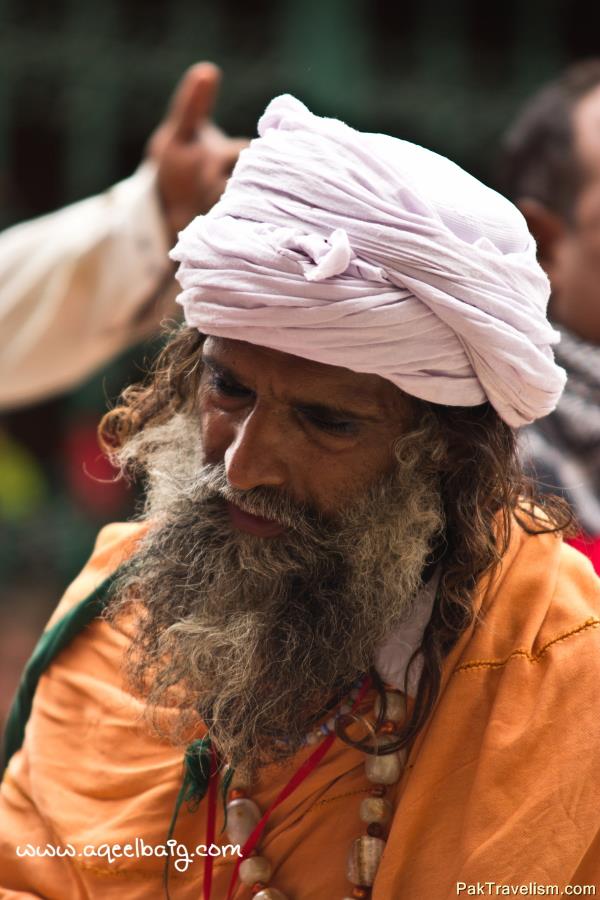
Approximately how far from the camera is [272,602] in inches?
102

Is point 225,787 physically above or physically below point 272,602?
below

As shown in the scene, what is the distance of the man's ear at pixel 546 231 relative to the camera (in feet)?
13.4

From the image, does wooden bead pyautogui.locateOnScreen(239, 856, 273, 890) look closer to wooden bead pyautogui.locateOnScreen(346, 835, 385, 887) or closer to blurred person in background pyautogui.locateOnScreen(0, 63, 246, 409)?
wooden bead pyautogui.locateOnScreen(346, 835, 385, 887)

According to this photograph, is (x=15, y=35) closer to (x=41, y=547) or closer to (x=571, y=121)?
(x=41, y=547)

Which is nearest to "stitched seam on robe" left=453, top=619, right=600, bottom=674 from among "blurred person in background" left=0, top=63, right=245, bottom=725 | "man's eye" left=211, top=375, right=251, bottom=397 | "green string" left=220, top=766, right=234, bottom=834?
"green string" left=220, top=766, right=234, bottom=834

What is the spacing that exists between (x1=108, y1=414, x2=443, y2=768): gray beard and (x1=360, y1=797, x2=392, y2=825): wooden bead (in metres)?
0.18

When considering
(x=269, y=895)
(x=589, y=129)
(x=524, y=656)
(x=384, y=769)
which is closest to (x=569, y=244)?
(x=589, y=129)

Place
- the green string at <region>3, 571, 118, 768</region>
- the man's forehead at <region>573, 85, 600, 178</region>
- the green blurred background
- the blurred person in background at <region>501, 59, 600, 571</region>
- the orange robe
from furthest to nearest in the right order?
the green blurred background
the man's forehead at <region>573, 85, 600, 178</region>
the blurred person in background at <region>501, 59, 600, 571</region>
the green string at <region>3, 571, 118, 768</region>
the orange robe

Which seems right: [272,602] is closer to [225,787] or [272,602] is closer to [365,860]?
[225,787]

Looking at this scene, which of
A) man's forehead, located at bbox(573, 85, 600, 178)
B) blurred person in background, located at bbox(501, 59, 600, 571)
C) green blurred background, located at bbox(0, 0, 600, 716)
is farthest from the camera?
green blurred background, located at bbox(0, 0, 600, 716)

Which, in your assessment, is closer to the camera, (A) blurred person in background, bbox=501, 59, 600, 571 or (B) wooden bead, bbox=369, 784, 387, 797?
(B) wooden bead, bbox=369, 784, 387, 797

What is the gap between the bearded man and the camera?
2.41m

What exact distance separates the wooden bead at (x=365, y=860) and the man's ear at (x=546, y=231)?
2.16 metres

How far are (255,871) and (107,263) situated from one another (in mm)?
2361
